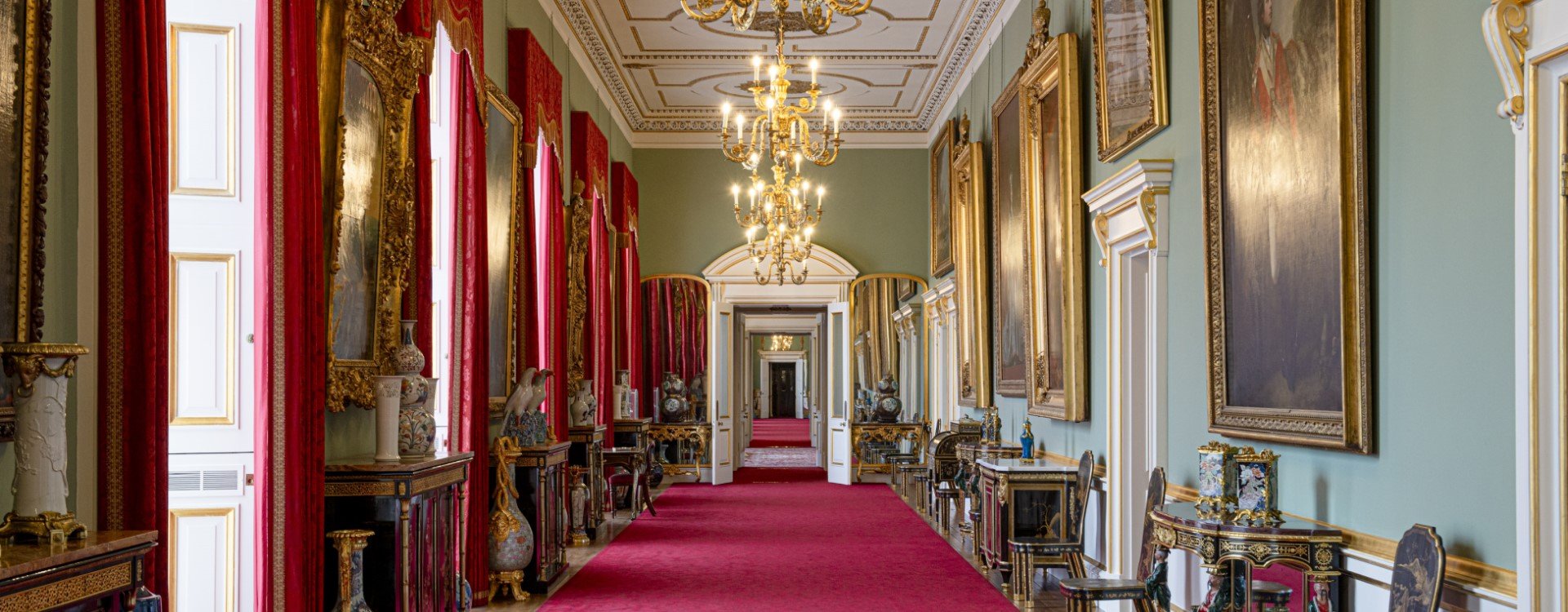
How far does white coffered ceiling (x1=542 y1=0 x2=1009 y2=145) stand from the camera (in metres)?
12.7

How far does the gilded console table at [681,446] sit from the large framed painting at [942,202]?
4073mm

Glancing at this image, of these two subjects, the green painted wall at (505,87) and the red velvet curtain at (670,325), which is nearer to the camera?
the green painted wall at (505,87)

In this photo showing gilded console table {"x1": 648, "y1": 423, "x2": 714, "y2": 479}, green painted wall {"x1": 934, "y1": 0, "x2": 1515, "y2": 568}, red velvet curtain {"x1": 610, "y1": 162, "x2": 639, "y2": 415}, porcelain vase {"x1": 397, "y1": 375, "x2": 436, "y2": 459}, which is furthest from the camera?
gilded console table {"x1": 648, "y1": 423, "x2": 714, "y2": 479}

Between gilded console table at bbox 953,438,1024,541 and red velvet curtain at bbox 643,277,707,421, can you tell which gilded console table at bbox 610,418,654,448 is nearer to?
red velvet curtain at bbox 643,277,707,421

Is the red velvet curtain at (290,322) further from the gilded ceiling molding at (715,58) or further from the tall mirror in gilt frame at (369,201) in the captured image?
the gilded ceiling molding at (715,58)

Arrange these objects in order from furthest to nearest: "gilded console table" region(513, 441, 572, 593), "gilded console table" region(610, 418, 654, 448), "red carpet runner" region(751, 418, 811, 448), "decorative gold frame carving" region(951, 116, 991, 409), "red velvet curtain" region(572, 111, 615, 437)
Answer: "red carpet runner" region(751, 418, 811, 448) → "gilded console table" region(610, 418, 654, 448) → "red velvet curtain" region(572, 111, 615, 437) → "decorative gold frame carving" region(951, 116, 991, 409) → "gilded console table" region(513, 441, 572, 593)

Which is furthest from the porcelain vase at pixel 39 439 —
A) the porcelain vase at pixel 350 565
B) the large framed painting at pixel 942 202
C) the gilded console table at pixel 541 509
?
the large framed painting at pixel 942 202

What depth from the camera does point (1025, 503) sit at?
875 centimetres

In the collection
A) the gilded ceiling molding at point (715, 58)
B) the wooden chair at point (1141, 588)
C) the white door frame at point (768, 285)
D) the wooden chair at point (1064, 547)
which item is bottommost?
the wooden chair at point (1064, 547)

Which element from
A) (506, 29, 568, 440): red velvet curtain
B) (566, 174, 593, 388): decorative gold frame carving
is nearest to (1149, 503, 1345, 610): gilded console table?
(506, 29, 568, 440): red velvet curtain

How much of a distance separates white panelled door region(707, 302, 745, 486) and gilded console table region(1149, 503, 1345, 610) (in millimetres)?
13212

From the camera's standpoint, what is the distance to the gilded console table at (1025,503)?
27.9ft

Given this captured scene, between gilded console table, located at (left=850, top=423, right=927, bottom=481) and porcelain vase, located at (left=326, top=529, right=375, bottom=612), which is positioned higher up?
porcelain vase, located at (left=326, top=529, right=375, bottom=612)

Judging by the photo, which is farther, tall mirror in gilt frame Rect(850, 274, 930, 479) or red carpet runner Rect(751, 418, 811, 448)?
red carpet runner Rect(751, 418, 811, 448)
